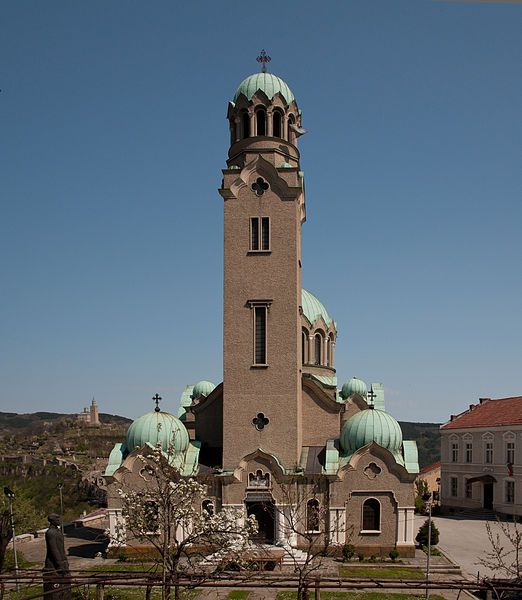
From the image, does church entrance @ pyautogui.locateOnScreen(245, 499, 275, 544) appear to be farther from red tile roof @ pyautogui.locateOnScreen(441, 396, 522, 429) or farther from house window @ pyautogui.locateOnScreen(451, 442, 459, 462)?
house window @ pyautogui.locateOnScreen(451, 442, 459, 462)

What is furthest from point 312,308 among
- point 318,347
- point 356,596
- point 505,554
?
point 505,554

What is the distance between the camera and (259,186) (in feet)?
129

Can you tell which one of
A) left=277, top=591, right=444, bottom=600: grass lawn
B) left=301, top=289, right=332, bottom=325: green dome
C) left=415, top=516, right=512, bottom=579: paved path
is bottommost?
left=415, top=516, right=512, bottom=579: paved path

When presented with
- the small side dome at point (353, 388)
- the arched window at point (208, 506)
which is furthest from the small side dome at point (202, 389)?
the arched window at point (208, 506)

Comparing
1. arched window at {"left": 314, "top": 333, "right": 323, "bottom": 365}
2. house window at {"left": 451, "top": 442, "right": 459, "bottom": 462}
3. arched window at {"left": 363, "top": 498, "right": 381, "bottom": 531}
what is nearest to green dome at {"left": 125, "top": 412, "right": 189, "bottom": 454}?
arched window at {"left": 363, "top": 498, "right": 381, "bottom": 531}

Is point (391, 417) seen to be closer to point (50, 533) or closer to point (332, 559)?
point (332, 559)

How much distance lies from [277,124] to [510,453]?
3138cm

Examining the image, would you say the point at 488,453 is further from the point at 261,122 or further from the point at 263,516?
the point at 261,122

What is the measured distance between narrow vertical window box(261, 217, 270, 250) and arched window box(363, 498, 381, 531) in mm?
14918

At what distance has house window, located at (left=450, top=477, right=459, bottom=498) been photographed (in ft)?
195

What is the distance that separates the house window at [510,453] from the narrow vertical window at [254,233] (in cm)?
2788

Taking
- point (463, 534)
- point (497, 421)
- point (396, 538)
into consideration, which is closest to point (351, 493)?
point (396, 538)

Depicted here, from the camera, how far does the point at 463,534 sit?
45438 millimetres

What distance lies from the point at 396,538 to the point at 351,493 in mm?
3224
